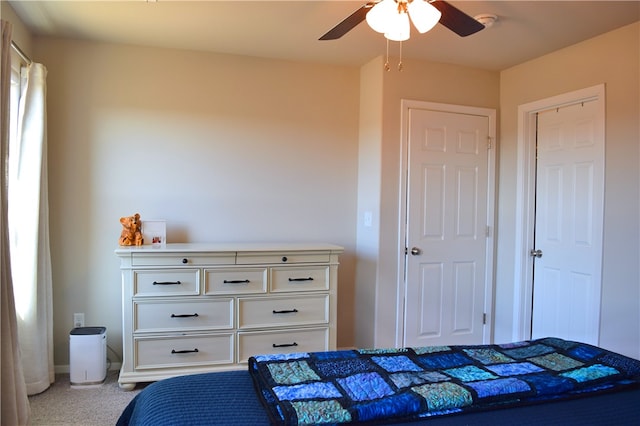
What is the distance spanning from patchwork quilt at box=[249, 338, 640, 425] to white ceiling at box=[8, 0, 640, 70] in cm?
191

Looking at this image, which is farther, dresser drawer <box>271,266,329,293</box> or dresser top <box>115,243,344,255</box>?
dresser drawer <box>271,266,329,293</box>

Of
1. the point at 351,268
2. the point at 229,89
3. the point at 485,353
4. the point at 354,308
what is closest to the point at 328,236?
the point at 351,268

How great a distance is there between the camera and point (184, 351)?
2.91 m

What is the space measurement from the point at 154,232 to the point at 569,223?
9.80ft

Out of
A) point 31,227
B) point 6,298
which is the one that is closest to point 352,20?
point 6,298

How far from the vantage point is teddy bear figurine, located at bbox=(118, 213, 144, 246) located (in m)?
3.05

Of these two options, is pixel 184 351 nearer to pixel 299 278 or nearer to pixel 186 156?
pixel 299 278

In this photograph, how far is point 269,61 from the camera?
353cm

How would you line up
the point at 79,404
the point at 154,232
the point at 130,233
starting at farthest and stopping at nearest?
the point at 154,232 < the point at 130,233 < the point at 79,404

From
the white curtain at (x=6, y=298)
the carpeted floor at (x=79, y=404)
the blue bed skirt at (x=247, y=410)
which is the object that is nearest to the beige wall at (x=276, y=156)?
the carpeted floor at (x=79, y=404)

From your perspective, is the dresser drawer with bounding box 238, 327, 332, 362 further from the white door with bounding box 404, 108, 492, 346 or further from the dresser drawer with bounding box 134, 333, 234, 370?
the white door with bounding box 404, 108, 492, 346

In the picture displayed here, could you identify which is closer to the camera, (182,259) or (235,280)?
(182,259)

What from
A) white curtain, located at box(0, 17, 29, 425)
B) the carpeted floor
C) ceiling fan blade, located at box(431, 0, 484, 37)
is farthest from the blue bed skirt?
ceiling fan blade, located at box(431, 0, 484, 37)

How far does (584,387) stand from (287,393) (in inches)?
40.6
